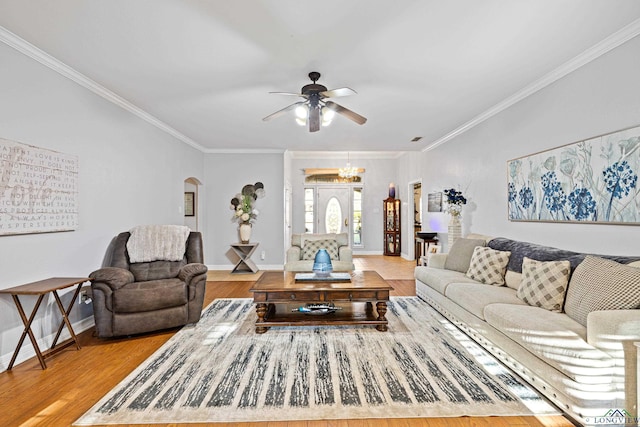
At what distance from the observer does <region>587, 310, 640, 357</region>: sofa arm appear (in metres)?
1.71

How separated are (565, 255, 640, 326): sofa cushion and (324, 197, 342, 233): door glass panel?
282 inches

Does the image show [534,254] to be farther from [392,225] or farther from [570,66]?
[392,225]

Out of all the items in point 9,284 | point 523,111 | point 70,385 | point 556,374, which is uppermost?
point 523,111

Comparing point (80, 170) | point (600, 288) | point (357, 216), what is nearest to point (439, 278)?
point (600, 288)

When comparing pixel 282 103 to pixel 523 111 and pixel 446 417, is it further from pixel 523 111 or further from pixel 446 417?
pixel 446 417

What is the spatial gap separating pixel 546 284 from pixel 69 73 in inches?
180

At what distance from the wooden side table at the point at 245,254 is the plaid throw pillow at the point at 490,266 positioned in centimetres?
419

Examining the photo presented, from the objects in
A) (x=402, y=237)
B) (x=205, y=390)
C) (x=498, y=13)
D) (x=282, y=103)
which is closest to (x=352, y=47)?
(x=498, y=13)

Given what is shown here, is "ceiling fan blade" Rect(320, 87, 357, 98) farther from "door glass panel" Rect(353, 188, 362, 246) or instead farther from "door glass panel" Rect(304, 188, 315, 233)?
"door glass panel" Rect(353, 188, 362, 246)

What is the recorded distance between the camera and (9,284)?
2543 millimetres

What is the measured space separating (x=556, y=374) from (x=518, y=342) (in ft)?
1.11

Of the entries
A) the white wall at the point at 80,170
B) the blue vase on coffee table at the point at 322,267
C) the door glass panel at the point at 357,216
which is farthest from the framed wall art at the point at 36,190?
the door glass panel at the point at 357,216

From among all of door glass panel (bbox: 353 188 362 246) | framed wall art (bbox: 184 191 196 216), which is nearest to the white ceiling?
framed wall art (bbox: 184 191 196 216)

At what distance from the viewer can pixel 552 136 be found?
3318mm
